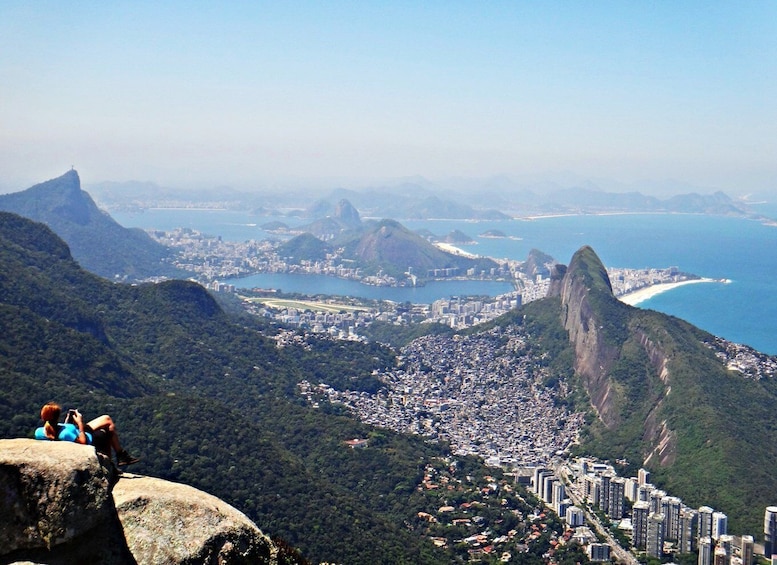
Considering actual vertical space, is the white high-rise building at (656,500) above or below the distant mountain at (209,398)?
below

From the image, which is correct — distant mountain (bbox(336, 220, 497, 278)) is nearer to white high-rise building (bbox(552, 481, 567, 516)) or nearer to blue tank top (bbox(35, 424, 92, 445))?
white high-rise building (bbox(552, 481, 567, 516))

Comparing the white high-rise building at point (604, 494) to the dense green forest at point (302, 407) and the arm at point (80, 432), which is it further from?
the arm at point (80, 432)

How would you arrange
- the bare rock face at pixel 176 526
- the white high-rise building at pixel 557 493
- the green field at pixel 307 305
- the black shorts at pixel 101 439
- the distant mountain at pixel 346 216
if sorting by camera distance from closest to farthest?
1. the bare rock face at pixel 176 526
2. the black shorts at pixel 101 439
3. the white high-rise building at pixel 557 493
4. the green field at pixel 307 305
5. the distant mountain at pixel 346 216

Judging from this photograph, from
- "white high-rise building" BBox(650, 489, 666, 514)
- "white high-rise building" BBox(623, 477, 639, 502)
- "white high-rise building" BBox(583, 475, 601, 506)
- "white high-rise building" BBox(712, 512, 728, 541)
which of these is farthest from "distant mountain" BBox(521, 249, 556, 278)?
"white high-rise building" BBox(712, 512, 728, 541)

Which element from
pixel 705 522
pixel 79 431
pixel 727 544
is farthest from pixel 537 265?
pixel 79 431

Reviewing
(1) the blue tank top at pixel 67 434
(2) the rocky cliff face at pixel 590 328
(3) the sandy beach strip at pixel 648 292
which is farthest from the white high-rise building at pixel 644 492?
(3) the sandy beach strip at pixel 648 292

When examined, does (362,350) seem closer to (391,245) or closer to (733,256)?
(391,245)

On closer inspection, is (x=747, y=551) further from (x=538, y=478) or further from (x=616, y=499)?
(x=538, y=478)

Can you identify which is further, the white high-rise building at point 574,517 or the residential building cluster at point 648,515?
the white high-rise building at point 574,517
